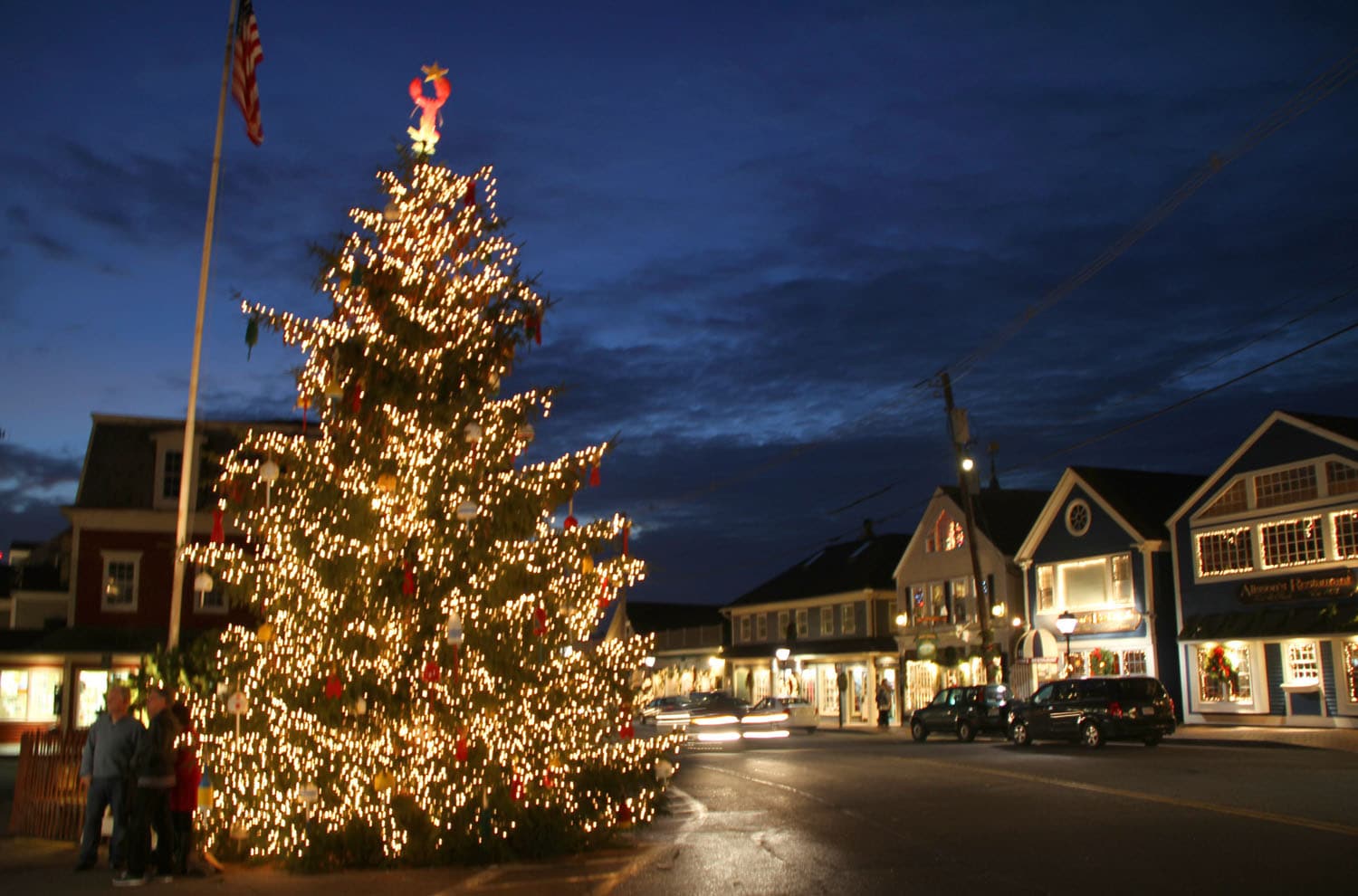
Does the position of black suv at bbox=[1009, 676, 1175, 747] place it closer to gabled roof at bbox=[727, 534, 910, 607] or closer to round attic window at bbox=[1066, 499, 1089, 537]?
round attic window at bbox=[1066, 499, 1089, 537]

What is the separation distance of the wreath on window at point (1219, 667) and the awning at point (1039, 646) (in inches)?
195

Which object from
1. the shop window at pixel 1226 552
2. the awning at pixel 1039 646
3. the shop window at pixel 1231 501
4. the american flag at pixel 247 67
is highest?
the american flag at pixel 247 67

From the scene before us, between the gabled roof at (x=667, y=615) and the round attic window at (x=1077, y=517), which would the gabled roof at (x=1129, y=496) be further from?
the gabled roof at (x=667, y=615)

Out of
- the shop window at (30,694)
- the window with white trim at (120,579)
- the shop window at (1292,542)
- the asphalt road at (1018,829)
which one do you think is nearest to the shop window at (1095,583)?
the shop window at (1292,542)

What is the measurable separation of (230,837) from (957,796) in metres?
9.30

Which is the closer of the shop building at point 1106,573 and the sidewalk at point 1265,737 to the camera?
the sidewalk at point 1265,737

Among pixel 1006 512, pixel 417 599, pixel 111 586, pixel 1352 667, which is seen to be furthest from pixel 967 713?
pixel 417 599

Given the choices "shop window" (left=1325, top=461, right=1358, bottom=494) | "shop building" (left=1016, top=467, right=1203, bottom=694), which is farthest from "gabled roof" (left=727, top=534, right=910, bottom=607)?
"shop window" (left=1325, top=461, right=1358, bottom=494)

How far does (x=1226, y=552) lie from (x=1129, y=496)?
16.8 feet

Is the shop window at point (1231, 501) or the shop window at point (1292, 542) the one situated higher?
the shop window at point (1231, 501)

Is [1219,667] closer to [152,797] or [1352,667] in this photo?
[1352,667]

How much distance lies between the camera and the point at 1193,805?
1489 centimetres

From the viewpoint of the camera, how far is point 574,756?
475 inches

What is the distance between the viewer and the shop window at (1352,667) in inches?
1272
